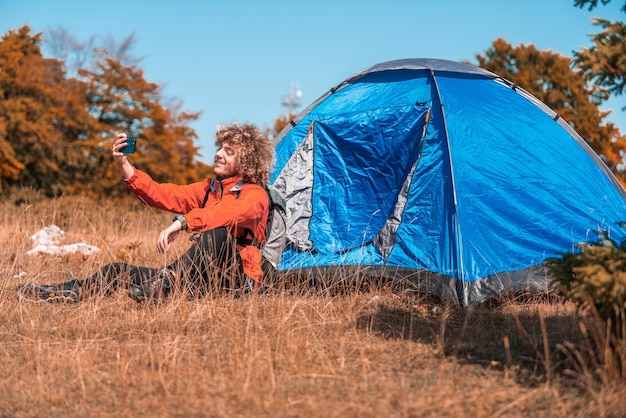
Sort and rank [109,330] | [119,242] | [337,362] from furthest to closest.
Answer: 1. [119,242]
2. [109,330]
3. [337,362]

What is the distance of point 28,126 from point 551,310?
47.6ft

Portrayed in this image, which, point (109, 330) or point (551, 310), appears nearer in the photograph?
point (109, 330)

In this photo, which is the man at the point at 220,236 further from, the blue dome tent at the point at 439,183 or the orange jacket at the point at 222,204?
the blue dome tent at the point at 439,183

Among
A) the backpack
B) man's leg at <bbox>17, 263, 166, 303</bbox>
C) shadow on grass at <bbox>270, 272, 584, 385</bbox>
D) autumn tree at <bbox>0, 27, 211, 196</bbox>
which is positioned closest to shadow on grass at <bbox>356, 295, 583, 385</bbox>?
shadow on grass at <bbox>270, 272, 584, 385</bbox>

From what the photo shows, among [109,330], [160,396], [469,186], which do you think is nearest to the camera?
[160,396]

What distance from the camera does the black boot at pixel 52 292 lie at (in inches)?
191

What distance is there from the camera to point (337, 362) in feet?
11.7

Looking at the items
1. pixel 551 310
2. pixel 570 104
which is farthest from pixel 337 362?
pixel 570 104

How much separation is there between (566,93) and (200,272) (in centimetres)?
1577

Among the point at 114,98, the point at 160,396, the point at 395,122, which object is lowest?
the point at 160,396

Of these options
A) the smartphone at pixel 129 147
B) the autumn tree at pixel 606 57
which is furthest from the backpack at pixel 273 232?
the autumn tree at pixel 606 57

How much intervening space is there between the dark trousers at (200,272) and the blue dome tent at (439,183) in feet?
2.26

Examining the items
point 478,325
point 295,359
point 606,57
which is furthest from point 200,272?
point 606,57

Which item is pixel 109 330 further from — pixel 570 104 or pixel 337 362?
pixel 570 104
